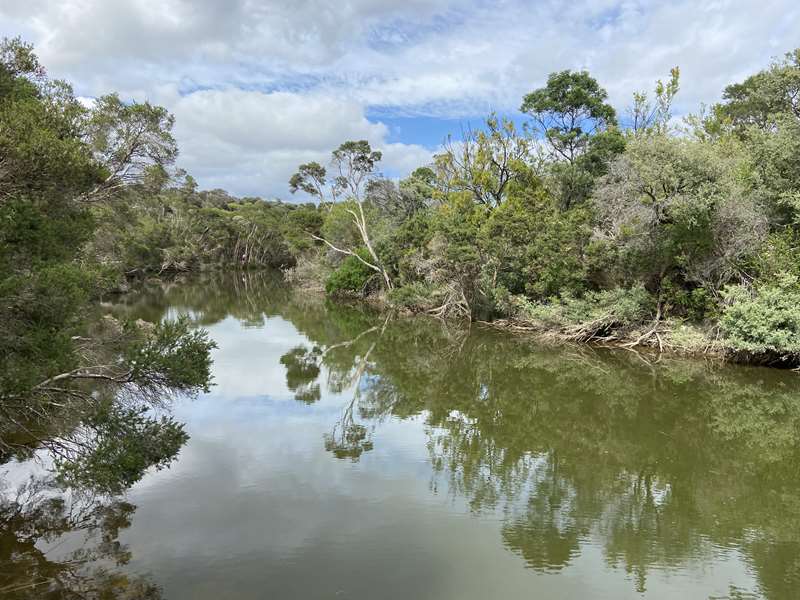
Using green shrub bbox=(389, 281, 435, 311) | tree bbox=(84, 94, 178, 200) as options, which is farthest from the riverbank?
tree bbox=(84, 94, 178, 200)

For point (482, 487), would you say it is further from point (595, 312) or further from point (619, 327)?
point (619, 327)

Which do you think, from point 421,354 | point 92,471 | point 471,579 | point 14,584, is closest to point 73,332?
point 92,471

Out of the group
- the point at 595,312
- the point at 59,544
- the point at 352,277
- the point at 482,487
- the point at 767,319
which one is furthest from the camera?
the point at 352,277

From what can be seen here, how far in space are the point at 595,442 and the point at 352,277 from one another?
2570 centimetres

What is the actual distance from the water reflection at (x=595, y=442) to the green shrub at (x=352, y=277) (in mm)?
14215

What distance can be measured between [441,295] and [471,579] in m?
22.0

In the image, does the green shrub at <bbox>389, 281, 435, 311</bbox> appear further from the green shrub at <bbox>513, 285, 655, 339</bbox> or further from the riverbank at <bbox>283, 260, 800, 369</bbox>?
the green shrub at <bbox>513, 285, 655, 339</bbox>

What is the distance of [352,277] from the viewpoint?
34.7 metres

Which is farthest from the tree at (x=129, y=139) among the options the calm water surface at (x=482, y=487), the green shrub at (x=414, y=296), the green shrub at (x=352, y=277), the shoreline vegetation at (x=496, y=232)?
the green shrub at (x=352, y=277)

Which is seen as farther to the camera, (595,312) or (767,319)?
(595,312)

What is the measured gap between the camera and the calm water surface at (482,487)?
19.7ft

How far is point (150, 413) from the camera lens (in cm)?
1174

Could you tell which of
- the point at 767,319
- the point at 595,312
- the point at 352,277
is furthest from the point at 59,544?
the point at 352,277

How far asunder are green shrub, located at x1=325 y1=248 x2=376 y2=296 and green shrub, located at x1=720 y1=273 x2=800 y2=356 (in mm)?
21419
